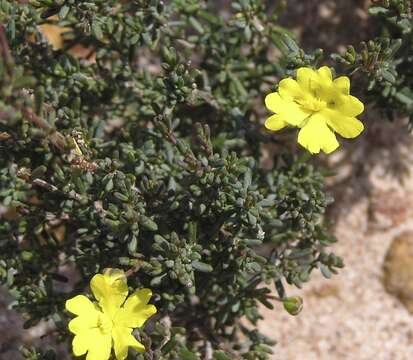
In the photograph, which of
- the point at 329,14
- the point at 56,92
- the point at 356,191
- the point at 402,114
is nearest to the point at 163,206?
the point at 56,92

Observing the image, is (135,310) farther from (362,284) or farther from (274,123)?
(362,284)

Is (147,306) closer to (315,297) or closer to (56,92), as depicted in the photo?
(56,92)

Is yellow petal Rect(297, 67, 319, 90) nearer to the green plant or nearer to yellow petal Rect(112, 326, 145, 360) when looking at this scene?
the green plant

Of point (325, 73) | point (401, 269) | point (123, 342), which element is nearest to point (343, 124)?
point (325, 73)

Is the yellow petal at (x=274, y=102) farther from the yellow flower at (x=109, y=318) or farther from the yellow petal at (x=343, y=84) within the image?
the yellow flower at (x=109, y=318)

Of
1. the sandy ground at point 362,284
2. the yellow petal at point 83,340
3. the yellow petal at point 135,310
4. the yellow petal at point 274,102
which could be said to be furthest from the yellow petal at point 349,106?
the sandy ground at point 362,284

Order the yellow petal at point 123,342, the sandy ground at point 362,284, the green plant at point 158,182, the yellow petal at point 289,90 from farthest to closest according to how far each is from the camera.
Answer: the sandy ground at point 362,284 < the green plant at point 158,182 < the yellow petal at point 289,90 < the yellow petal at point 123,342
